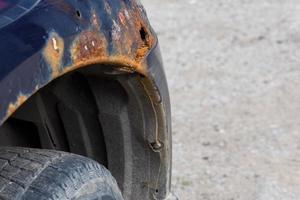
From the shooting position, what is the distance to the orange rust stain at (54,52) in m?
2.18

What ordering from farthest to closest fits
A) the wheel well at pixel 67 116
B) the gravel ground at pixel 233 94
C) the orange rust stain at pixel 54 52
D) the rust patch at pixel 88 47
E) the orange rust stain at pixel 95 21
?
1. the gravel ground at pixel 233 94
2. the wheel well at pixel 67 116
3. the orange rust stain at pixel 95 21
4. the rust patch at pixel 88 47
5. the orange rust stain at pixel 54 52

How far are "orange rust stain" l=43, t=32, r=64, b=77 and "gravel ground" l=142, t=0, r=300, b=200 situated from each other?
7.59ft

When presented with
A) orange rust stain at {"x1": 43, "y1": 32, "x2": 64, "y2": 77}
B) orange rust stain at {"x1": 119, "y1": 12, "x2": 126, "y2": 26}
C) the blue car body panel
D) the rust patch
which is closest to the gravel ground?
the blue car body panel

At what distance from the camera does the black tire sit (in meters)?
2.20

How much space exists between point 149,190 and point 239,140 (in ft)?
7.18

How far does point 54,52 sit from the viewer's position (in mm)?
2195

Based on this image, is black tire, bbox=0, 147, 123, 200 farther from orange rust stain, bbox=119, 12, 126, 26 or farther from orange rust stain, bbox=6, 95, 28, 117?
orange rust stain, bbox=119, 12, 126, 26

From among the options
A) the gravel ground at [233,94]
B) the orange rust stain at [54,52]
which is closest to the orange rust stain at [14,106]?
the orange rust stain at [54,52]

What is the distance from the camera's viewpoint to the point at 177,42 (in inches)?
281

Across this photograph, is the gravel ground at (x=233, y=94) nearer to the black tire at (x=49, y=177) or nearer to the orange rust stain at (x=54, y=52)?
the black tire at (x=49, y=177)

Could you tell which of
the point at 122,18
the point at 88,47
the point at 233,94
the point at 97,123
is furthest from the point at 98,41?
the point at 233,94

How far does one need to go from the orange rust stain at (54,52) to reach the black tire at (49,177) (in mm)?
259

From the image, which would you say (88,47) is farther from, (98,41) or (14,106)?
(14,106)

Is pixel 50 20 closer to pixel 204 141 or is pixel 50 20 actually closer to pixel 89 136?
pixel 89 136
